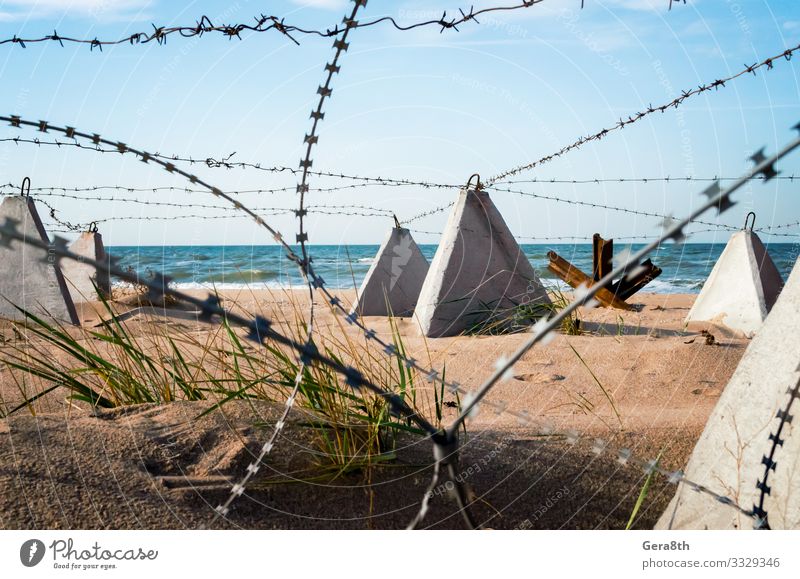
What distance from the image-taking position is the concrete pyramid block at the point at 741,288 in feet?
18.1

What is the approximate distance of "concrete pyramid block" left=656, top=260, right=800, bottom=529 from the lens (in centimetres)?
165

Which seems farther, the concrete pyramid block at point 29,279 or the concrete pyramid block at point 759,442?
the concrete pyramid block at point 29,279

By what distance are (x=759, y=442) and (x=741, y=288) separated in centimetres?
446

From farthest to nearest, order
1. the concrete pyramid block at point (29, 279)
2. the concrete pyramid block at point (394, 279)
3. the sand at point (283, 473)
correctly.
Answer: the concrete pyramid block at point (394, 279) → the concrete pyramid block at point (29, 279) → the sand at point (283, 473)

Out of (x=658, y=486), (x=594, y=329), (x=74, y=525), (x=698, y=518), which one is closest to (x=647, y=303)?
(x=594, y=329)

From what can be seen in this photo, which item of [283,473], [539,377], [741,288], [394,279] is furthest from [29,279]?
[741,288]

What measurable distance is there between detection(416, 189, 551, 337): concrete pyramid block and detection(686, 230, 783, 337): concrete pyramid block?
1.46m

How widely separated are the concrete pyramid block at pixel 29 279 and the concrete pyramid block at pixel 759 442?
531 centimetres

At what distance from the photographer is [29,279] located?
590cm

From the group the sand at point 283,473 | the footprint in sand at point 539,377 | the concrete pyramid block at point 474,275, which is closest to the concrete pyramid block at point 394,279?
the concrete pyramid block at point 474,275

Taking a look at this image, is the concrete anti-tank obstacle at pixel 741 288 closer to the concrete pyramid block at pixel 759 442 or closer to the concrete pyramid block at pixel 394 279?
the concrete pyramid block at pixel 394 279

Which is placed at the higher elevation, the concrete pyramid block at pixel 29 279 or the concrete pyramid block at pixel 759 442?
the concrete pyramid block at pixel 29 279

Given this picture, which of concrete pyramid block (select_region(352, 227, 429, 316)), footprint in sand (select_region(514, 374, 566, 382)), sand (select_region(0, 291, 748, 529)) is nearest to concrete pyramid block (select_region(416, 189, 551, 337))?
footprint in sand (select_region(514, 374, 566, 382))
